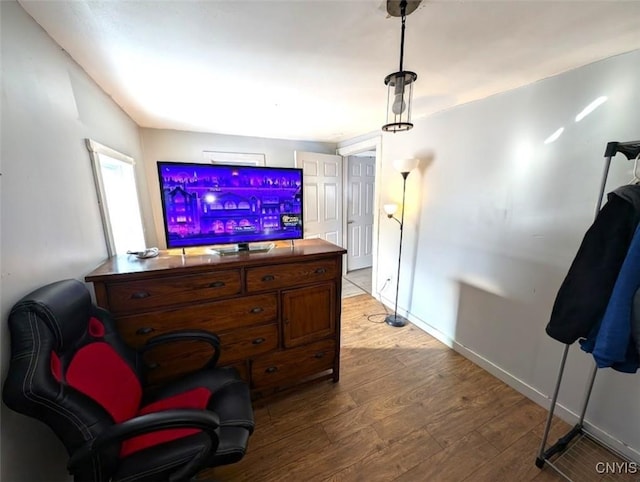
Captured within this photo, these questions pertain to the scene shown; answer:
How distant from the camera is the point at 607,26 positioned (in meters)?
1.10

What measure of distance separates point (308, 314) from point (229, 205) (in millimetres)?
959

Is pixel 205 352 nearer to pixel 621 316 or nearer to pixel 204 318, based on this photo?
pixel 204 318

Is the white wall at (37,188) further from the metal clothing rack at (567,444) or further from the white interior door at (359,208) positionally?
the white interior door at (359,208)

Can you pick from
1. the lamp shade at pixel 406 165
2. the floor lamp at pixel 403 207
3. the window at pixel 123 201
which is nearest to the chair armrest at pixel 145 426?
the window at pixel 123 201

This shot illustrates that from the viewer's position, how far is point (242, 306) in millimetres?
1569

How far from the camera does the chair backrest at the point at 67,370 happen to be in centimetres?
76

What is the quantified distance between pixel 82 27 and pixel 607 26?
2390 millimetres

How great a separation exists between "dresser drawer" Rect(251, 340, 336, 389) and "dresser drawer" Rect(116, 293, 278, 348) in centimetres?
Answer: 31

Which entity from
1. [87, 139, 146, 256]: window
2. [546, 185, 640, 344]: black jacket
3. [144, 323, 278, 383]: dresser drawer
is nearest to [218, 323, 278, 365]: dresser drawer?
[144, 323, 278, 383]: dresser drawer

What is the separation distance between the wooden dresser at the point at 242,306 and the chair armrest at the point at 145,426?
61cm

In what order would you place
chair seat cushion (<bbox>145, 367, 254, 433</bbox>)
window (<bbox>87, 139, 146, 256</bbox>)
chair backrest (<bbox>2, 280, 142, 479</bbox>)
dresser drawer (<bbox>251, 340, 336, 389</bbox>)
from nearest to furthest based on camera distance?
chair backrest (<bbox>2, 280, 142, 479</bbox>), chair seat cushion (<bbox>145, 367, 254, 433</bbox>), dresser drawer (<bbox>251, 340, 336, 389</bbox>), window (<bbox>87, 139, 146, 256</bbox>)

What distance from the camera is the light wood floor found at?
136cm

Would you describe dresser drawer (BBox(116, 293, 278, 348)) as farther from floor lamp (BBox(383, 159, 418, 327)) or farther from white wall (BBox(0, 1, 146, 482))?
floor lamp (BBox(383, 159, 418, 327))

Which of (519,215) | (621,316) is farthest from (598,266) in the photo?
(519,215)
